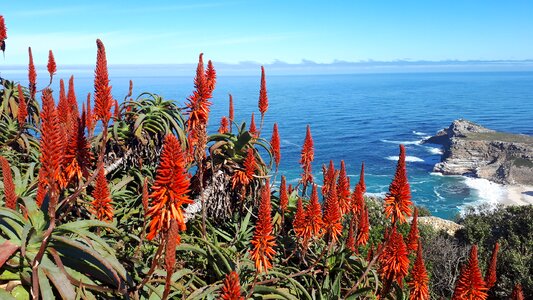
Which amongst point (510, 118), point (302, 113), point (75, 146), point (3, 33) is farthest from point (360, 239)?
point (510, 118)

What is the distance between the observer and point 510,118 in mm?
135500

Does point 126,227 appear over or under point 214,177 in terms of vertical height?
A: under

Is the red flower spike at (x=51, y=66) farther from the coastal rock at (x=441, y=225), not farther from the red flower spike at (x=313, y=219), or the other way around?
the coastal rock at (x=441, y=225)

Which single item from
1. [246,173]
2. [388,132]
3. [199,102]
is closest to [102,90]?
[199,102]

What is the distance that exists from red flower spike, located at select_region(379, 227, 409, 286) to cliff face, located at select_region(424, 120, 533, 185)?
73.1 m

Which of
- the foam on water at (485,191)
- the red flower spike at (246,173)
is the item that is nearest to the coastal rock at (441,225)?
the red flower spike at (246,173)

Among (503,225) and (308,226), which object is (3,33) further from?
(503,225)

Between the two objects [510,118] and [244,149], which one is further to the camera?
[510,118]

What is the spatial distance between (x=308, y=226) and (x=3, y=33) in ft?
19.1

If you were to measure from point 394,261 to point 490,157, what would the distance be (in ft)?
275

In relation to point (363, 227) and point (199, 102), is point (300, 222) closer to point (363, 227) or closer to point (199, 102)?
point (363, 227)

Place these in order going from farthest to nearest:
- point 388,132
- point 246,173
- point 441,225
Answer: point 388,132 → point 441,225 → point 246,173

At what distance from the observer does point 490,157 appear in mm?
77438

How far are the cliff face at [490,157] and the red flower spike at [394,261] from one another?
240ft
